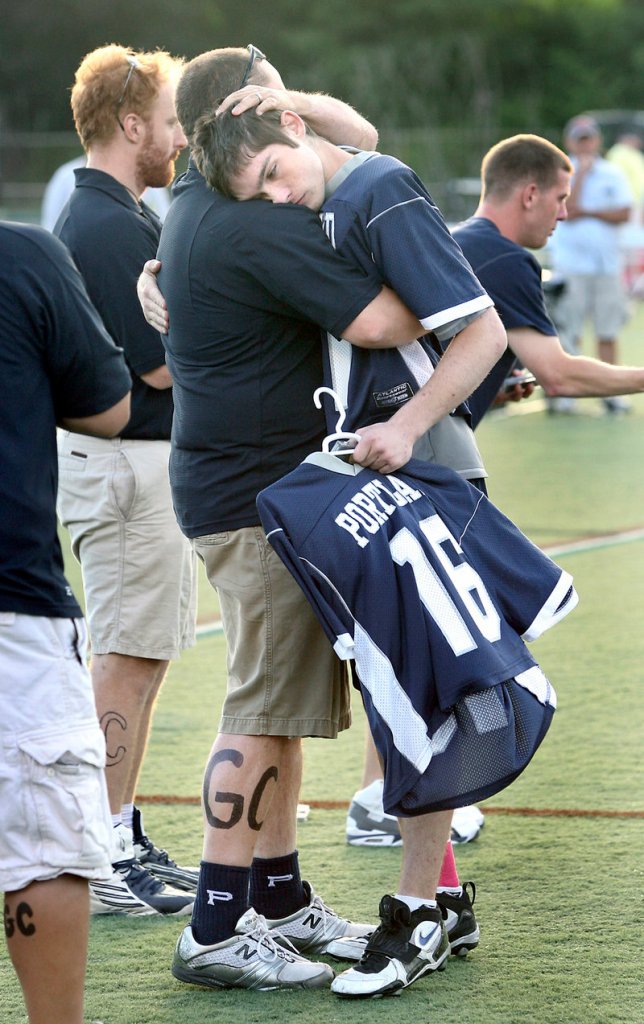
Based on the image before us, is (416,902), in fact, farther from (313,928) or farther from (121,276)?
(121,276)

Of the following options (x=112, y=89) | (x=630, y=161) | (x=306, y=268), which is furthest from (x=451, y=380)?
(x=630, y=161)

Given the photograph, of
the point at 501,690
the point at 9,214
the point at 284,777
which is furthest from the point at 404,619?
the point at 9,214

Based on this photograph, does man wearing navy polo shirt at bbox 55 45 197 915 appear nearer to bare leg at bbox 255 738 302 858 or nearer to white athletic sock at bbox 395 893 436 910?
bare leg at bbox 255 738 302 858

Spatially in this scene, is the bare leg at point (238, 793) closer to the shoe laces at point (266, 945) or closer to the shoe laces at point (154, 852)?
the shoe laces at point (266, 945)

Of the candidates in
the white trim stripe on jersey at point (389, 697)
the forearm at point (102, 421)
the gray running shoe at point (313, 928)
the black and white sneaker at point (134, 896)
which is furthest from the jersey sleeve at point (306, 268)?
the black and white sneaker at point (134, 896)

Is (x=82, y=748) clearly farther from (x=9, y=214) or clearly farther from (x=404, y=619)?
(x=9, y=214)

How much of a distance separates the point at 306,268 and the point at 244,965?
158 cm

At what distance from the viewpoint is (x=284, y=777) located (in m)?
3.68

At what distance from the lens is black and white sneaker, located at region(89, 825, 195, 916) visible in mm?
4012

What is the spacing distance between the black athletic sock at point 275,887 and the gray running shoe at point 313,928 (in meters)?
0.02

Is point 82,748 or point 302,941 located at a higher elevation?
point 82,748

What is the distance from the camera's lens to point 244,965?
3502 mm

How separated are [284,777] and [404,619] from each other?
2.22 ft

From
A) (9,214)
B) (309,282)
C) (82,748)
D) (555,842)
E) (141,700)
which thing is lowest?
(9,214)
